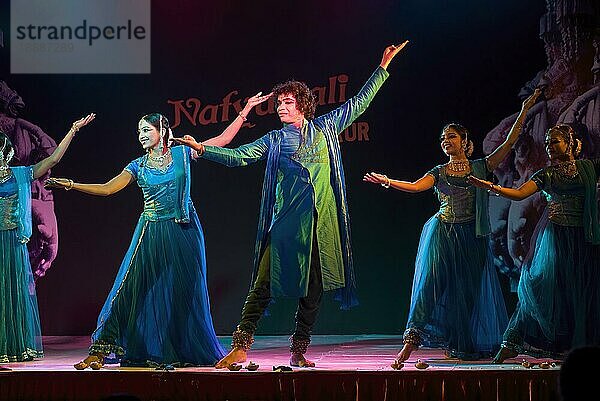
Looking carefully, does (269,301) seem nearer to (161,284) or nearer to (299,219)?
(299,219)

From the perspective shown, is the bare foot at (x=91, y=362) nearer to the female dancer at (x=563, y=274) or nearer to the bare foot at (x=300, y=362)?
the bare foot at (x=300, y=362)

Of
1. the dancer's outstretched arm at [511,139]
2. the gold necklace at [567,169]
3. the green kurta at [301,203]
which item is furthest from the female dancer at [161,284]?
the gold necklace at [567,169]

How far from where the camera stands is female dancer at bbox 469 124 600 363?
17.9 feet

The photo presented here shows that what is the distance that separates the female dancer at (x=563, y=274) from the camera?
5453 millimetres

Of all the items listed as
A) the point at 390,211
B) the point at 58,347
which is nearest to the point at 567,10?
the point at 390,211

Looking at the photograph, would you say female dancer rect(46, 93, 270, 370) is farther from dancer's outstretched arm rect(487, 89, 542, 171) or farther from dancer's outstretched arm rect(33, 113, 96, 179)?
dancer's outstretched arm rect(487, 89, 542, 171)

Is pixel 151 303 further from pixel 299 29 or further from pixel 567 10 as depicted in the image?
pixel 567 10

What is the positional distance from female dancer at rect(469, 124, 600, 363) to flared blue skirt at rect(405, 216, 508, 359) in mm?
165

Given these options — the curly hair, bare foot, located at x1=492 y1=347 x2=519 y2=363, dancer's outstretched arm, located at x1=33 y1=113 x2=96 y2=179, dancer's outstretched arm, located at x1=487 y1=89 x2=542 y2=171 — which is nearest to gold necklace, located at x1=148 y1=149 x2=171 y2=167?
dancer's outstretched arm, located at x1=33 y1=113 x2=96 y2=179

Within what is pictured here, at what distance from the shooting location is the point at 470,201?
18.8 ft

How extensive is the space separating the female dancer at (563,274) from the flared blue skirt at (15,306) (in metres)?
2.66

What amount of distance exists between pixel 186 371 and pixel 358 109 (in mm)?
1662

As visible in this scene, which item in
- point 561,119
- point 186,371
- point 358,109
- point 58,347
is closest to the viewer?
point 186,371

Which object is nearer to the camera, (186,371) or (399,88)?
(186,371)
